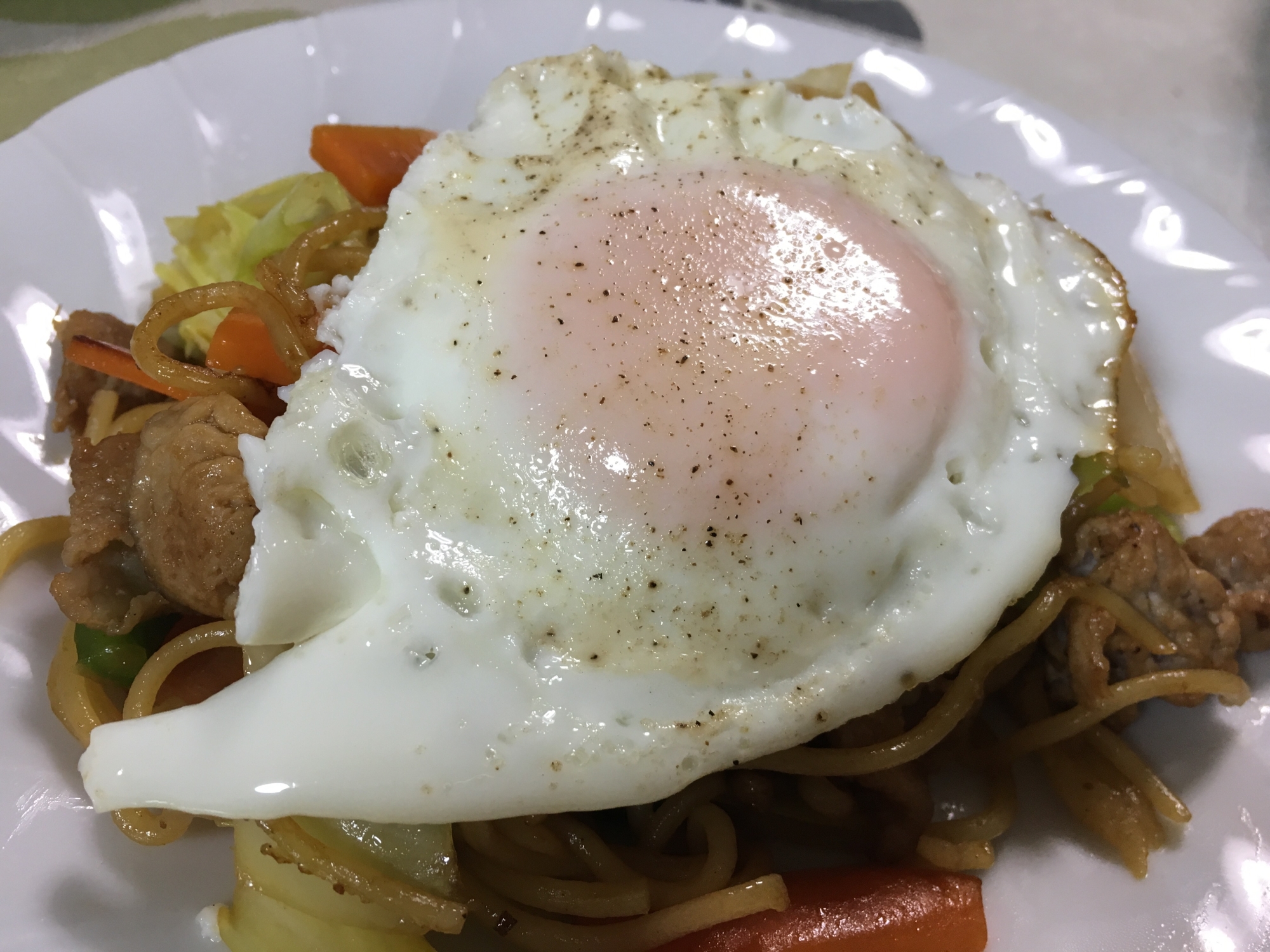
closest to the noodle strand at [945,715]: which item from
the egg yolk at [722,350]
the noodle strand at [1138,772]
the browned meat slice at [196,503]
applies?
the noodle strand at [1138,772]

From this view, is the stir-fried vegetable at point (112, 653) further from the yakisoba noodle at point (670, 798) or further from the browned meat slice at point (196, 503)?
the browned meat slice at point (196, 503)

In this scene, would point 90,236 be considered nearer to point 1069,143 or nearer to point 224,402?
point 224,402

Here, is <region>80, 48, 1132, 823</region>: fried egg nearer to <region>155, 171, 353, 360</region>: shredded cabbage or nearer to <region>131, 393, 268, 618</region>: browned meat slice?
<region>131, 393, 268, 618</region>: browned meat slice

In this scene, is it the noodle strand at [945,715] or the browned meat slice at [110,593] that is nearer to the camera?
the browned meat slice at [110,593]

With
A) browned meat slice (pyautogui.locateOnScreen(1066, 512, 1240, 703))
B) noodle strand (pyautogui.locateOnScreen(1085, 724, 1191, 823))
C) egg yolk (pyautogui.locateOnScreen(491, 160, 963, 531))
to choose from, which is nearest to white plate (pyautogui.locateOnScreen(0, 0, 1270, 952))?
noodle strand (pyautogui.locateOnScreen(1085, 724, 1191, 823))

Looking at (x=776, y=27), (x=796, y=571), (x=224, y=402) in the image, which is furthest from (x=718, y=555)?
(x=776, y=27)

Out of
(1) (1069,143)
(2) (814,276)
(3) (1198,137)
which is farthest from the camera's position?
(3) (1198,137)
